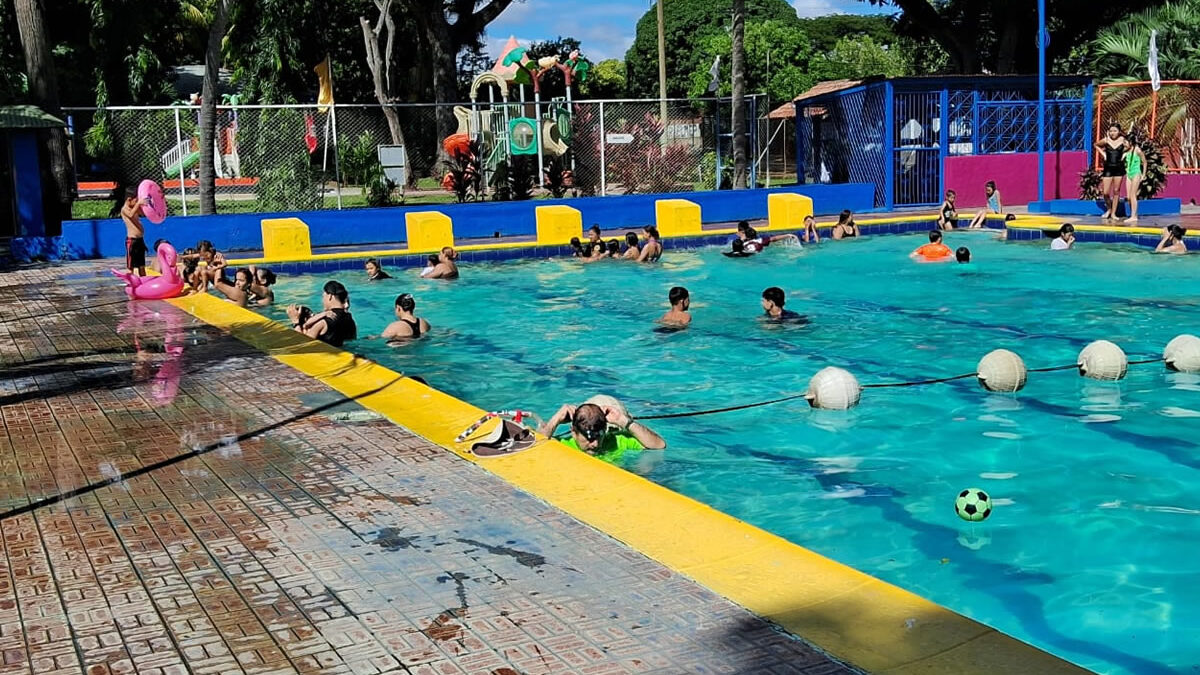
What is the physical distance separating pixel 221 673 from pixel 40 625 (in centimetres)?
105

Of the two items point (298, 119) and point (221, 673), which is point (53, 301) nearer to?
point (298, 119)

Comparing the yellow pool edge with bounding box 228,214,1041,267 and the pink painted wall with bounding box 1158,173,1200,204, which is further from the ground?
the pink painted wall with bounding box 1158,173,1200,204

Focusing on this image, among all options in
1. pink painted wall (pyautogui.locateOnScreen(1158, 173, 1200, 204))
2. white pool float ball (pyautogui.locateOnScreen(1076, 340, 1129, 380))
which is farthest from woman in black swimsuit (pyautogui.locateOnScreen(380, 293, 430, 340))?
pink painted wall (pyautogui.locateOnScreen(1158, 173, 1200, 204))

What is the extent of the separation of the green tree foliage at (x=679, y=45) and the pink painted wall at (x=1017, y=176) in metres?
50.0

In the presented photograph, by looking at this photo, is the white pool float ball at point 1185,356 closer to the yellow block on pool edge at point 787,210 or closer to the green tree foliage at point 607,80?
the yellow block on pool edge at point 787,210

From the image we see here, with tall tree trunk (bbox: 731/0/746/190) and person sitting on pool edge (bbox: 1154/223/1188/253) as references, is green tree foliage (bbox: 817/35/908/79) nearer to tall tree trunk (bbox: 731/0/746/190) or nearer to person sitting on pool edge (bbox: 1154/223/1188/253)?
tall tree trunk (bbox: 731/0/746/190)

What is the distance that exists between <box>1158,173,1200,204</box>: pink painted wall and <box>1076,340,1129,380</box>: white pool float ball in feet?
56.3

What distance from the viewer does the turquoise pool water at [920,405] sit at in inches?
273

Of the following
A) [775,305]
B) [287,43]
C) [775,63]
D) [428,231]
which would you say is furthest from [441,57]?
[775,63]

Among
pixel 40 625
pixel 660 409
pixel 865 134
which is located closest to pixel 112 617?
pixel 40 625

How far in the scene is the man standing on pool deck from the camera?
19.4 meters

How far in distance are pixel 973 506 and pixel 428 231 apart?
1637 centimetres

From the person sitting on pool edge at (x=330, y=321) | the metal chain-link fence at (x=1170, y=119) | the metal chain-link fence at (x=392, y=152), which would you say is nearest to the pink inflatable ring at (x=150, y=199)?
the metal chain-link fence at (x=392, y=152)

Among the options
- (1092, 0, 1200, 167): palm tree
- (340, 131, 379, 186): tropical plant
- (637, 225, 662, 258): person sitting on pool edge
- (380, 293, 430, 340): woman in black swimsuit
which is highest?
(1092, 0, 1200, 167): palm tree
